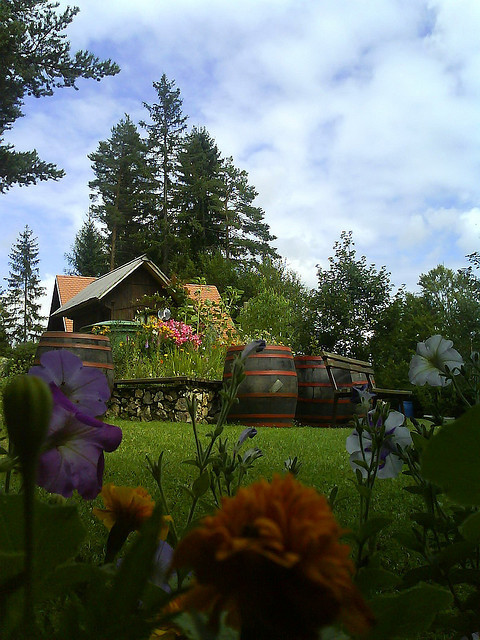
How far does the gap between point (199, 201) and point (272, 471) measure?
27.9 m

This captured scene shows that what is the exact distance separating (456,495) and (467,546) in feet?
0.64

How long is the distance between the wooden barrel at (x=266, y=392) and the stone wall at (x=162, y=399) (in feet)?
1.40

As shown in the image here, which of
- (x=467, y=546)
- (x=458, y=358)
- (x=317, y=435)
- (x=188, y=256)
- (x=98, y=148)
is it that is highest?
(x=98, y=148)

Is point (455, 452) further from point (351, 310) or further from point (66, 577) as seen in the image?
point (351, 310)

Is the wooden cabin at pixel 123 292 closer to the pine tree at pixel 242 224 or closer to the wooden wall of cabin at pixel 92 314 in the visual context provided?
the wooden wall of cabin at pixel 92 314

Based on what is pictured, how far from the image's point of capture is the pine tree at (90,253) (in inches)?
1235

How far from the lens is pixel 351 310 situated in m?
12.7

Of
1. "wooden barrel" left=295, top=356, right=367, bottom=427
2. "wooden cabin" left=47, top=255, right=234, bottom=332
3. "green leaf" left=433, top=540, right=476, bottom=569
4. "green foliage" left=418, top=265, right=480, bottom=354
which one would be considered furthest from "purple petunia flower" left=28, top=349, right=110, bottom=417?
"wooden cabin" left=47, top=255, right=234, bottom=332

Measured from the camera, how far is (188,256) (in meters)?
26.8

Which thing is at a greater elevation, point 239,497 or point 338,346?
point 338,346

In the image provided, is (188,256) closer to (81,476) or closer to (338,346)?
(338,346)

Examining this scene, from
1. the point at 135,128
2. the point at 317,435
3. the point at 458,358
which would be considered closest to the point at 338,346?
the point at 317,435

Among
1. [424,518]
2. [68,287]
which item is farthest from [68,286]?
[424,518]

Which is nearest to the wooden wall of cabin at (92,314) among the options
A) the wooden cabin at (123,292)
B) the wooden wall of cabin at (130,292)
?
the wooden cabin at (123,292)
